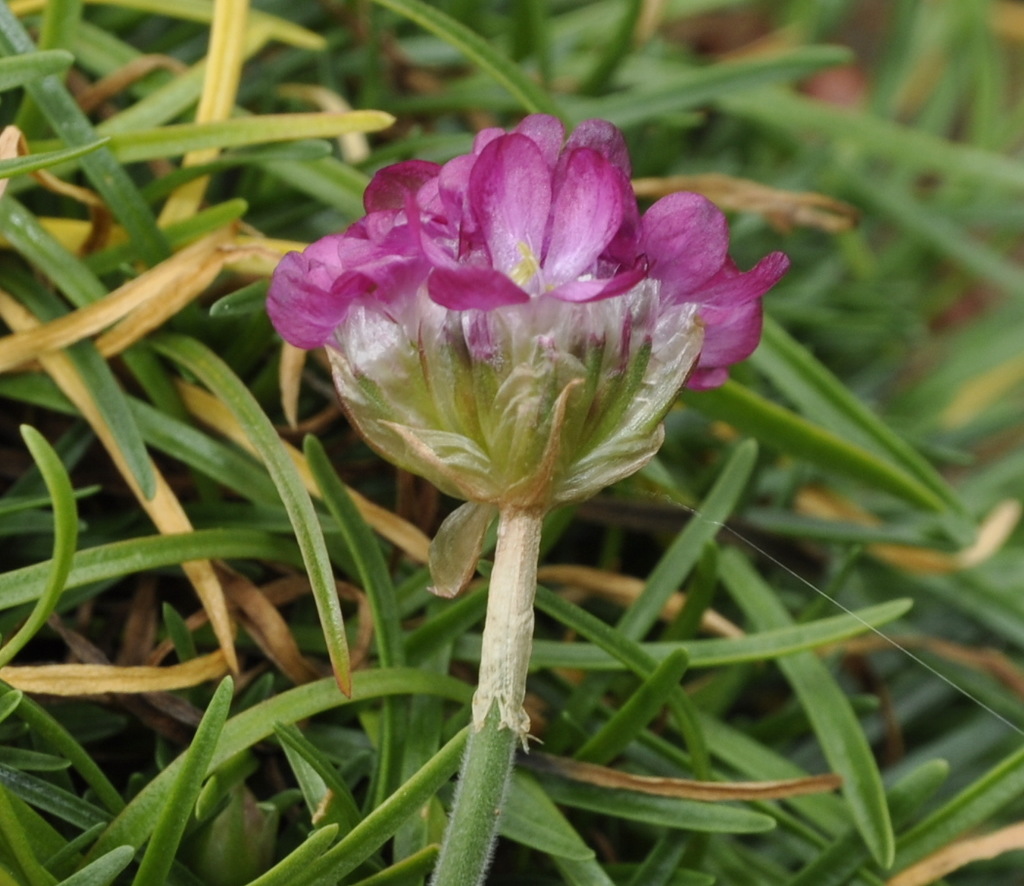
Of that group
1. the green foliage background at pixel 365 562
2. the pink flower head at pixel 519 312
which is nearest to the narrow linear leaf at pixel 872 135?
the green foliage background at pixel 365 562

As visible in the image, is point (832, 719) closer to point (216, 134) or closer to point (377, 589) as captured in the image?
point (377, 589)

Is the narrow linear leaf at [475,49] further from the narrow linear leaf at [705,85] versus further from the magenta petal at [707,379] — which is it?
the magenta petal at [707,379]

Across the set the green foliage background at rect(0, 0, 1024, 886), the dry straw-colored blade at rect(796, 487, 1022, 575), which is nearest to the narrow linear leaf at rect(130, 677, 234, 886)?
the green foliage background at rect(0, 0, 1024, 886)

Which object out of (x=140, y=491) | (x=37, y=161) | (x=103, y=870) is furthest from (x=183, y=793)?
(x=37, y=161)

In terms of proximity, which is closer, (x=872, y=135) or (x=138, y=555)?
(x=138, y=555)

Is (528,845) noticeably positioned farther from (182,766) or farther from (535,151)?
(535,151)

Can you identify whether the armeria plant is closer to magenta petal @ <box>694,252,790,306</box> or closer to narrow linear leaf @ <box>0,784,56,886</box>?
magenta petal @ <box>694,252,790,306</box>

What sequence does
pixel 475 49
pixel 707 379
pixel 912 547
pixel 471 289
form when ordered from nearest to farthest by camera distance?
pixel 471 289 < pixel 707 379 < pixel 475 49 < pixel 912 547

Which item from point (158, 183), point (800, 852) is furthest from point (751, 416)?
point (158, 183)
